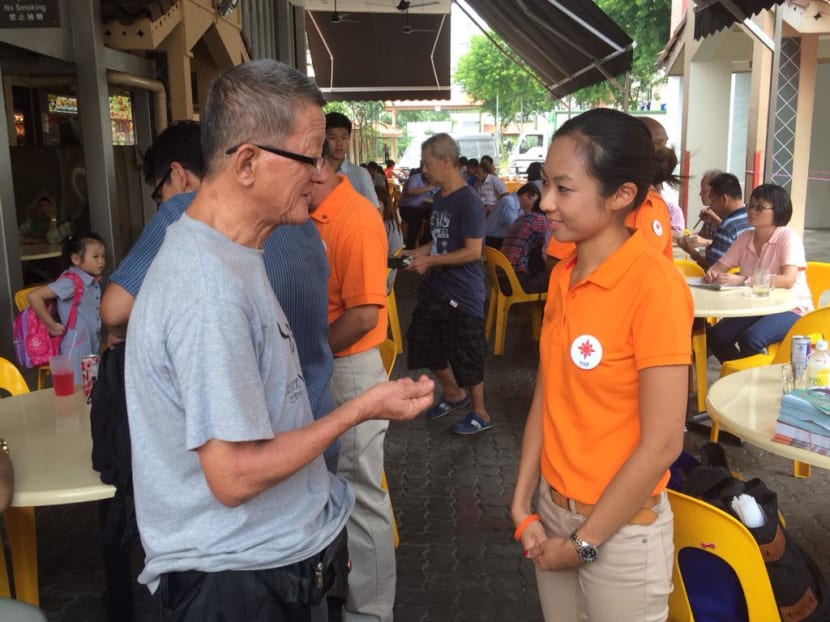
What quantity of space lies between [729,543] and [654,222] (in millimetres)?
1343

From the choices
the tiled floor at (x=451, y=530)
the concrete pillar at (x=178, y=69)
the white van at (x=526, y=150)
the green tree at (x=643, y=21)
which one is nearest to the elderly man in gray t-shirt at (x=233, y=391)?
the tiled floor at (x=451, y=530)

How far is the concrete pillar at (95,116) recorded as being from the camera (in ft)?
19.4

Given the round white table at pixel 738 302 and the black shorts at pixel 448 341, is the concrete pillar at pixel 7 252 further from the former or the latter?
the round white table at pixel 738 302

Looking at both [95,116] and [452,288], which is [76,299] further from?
[452,288]

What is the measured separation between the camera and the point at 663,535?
5.50ft

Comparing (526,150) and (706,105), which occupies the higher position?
(706,105)

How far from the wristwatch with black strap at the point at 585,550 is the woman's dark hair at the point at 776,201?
13.6 feet

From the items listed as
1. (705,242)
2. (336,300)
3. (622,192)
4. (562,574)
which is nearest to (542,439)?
(562,574)

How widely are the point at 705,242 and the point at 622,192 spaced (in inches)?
238

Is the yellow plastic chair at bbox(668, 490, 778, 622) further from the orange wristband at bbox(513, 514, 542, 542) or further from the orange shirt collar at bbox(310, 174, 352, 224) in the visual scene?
the orange shirt collar at bbox(310, 174, 352, 224)

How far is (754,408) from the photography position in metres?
2.75

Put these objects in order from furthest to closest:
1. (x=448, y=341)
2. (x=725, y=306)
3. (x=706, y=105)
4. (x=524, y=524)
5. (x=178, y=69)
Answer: (x=706, y=105)
(x=178, y=69)
(x=448, y=341)
(x=725, y=306)
(x=524, y=524)

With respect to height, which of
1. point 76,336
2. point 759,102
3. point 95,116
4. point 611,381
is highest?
point 759,102

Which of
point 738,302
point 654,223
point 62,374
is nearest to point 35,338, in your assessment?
point 62,374
